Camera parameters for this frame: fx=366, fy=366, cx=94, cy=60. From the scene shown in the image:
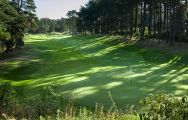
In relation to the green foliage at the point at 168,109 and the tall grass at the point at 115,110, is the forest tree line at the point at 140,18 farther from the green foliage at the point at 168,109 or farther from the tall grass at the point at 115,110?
the green foliage at the point at 168,109

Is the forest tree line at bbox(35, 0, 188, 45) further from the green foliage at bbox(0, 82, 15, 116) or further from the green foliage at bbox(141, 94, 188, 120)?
the green foliage at bbox(141, 94, 188, 120)

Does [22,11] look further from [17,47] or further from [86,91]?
[86,91]

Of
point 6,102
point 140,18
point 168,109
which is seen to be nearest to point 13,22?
point 6,102

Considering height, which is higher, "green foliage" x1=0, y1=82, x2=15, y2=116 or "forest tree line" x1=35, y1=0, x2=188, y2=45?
"forest tree line" x1=35, y1=0, x2=188, y2=45

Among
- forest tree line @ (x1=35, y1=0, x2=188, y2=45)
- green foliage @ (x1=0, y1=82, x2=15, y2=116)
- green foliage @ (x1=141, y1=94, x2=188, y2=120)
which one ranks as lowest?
green foliage @ (x1=0, y1=82, x2=15, y2=116)

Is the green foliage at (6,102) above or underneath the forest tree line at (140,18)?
underneath

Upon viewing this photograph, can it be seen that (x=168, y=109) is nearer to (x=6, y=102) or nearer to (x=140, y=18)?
(x=6, y=102)

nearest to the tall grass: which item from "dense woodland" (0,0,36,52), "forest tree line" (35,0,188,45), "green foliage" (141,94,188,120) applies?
"green foliage" (141,94,188,120)

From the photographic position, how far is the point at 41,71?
1432 inches

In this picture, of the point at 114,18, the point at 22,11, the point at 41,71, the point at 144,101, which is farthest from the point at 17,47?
the point at 114,18

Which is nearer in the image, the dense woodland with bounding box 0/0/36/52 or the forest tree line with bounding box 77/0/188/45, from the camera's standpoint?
the dense woodland with bounding box 0/0/36/52

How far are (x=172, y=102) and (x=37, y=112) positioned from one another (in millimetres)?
6154

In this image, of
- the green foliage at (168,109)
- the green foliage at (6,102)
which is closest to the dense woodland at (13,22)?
the green foliage at (6,102)

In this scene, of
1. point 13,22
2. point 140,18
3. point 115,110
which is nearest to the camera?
point 115,110
